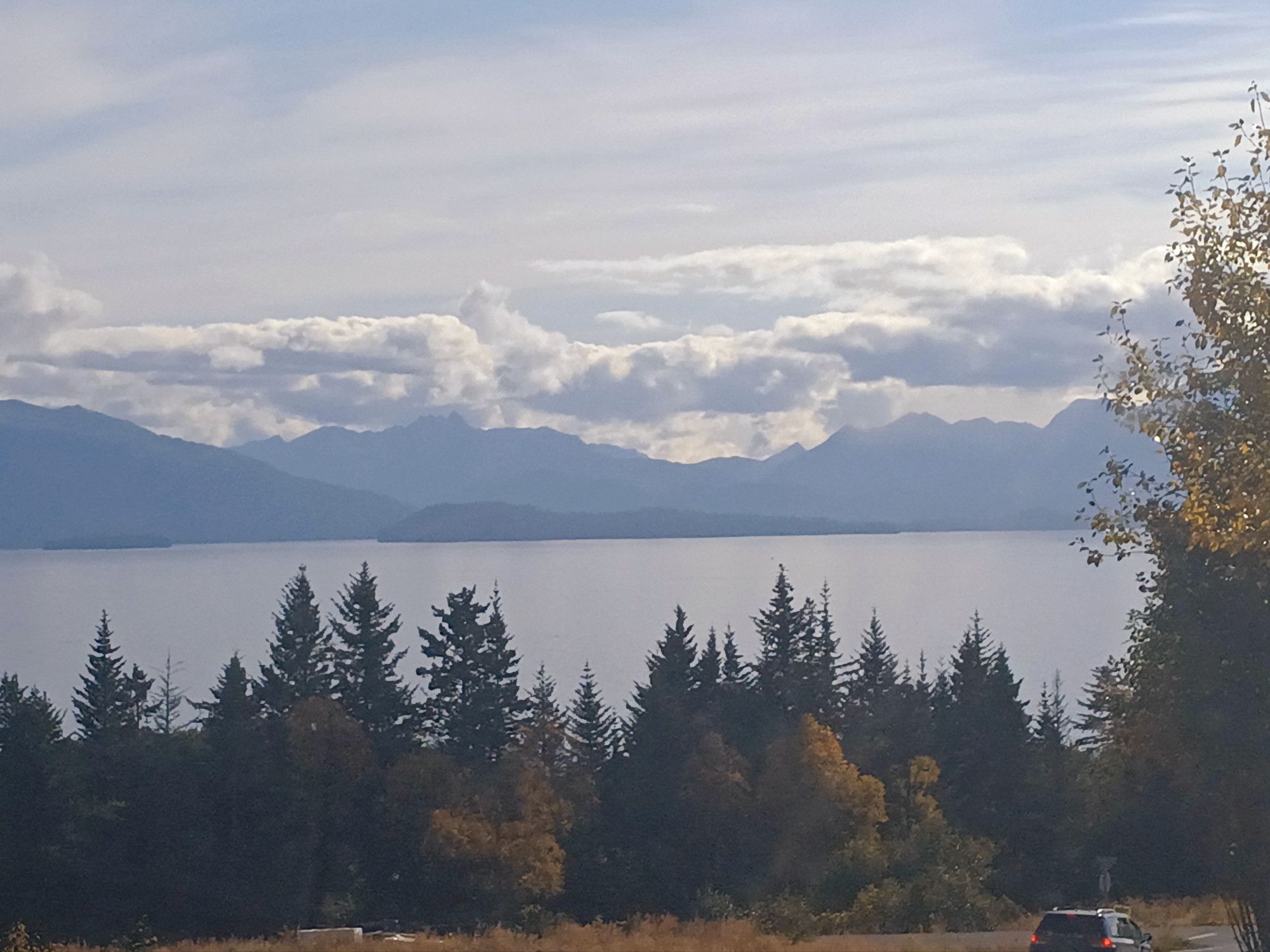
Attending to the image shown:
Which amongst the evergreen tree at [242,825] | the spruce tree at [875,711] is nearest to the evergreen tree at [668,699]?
the spruce tree at [875,711]

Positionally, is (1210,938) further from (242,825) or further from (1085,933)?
(242,825)

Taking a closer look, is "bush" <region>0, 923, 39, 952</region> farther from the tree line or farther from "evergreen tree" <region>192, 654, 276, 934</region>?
"evergreen tree" <region>192, 654, 276, 934</region>

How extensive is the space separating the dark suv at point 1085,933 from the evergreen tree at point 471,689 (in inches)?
1696

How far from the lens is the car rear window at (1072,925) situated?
73.1 feet

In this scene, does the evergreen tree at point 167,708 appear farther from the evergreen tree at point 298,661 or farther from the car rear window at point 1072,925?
the car rear window at point 1072,925

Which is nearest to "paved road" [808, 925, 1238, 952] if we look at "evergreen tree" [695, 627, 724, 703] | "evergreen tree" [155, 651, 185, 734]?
"evergreen tree" [695, 627, 724, 703]

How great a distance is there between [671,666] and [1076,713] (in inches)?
1998

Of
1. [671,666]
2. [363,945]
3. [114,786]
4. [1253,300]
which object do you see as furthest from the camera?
[671,666]

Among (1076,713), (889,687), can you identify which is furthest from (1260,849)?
(1076,713)

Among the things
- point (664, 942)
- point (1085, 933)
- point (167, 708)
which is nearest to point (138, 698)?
point (167, 708)

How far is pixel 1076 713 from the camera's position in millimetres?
110062

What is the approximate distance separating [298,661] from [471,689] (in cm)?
835

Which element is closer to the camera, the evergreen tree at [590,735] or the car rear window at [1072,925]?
the car rear window at [1072,925]

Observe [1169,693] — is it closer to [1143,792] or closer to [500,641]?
[1143,792]
